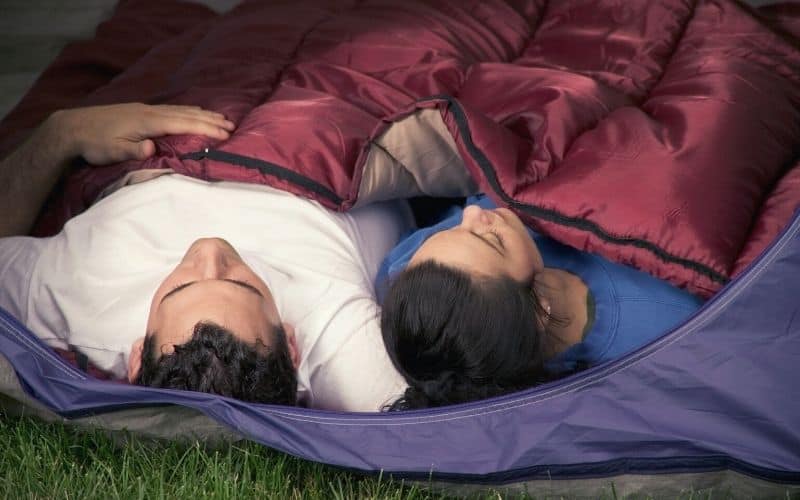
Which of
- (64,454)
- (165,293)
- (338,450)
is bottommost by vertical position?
(64,454)

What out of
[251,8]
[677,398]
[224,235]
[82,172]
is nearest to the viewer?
[677,398]

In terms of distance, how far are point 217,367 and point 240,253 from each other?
13.4 inches

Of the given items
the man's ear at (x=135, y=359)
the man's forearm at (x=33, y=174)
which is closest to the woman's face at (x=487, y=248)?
the man's ear at (x=135, y=359)

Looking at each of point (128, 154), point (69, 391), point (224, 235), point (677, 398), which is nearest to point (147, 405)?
point (69, 391)

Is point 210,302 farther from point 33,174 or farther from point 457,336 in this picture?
point 33,174

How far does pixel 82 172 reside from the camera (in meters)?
1.94

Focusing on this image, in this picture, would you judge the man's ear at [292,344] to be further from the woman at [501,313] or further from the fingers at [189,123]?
the fingers at [189,123]

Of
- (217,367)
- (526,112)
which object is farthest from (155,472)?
(526,112)

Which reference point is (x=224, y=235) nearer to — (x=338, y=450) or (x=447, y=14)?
(x=338, y=450)

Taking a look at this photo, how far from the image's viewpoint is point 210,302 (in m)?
1.45

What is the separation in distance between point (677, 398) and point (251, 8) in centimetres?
157

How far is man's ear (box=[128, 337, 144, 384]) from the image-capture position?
152cm

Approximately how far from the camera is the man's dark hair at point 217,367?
1.43 meters

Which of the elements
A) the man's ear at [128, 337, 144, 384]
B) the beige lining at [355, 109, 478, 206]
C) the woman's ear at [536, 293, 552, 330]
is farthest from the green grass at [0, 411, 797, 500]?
the beige lining at [355, 109, 478, 206]
